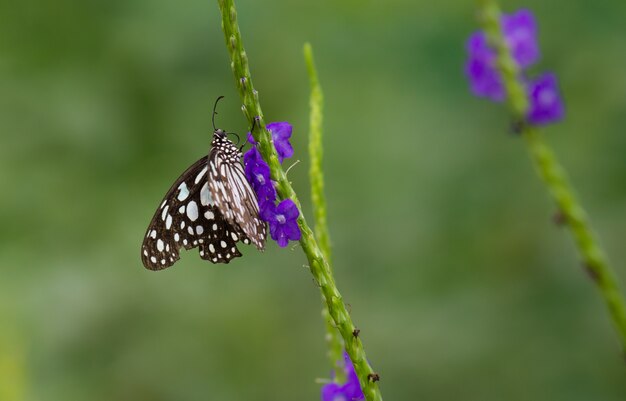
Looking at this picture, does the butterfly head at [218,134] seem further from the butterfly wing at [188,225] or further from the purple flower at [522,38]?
the purple flower at [522,38]

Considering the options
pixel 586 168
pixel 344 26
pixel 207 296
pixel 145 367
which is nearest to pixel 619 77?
pixel 586 168

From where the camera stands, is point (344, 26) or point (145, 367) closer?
point (145, 367)

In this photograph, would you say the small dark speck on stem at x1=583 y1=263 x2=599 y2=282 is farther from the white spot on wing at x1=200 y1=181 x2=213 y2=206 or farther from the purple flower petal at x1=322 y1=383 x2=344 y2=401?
the white spot on wing at x1=200 y1=181 x2=213 y2=206

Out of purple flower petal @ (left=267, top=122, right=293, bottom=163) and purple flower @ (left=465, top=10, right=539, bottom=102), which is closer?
purple flower @ (left=465, top=10, right=539, bottom=102)

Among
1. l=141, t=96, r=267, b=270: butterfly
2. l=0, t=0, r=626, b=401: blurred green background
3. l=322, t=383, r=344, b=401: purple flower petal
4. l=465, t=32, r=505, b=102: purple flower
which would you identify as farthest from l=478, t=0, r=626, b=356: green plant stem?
l=0, t=0, r=626, b=401: blurred green background

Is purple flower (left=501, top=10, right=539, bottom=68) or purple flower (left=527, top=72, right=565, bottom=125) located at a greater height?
purple flower (left=501, top=10, right=539, bottom=68)

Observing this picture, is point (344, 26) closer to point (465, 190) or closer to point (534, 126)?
point (465, 190)

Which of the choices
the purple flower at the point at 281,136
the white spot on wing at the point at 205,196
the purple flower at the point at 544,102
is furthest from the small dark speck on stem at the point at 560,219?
the white spot on wing at the point at 205,196
